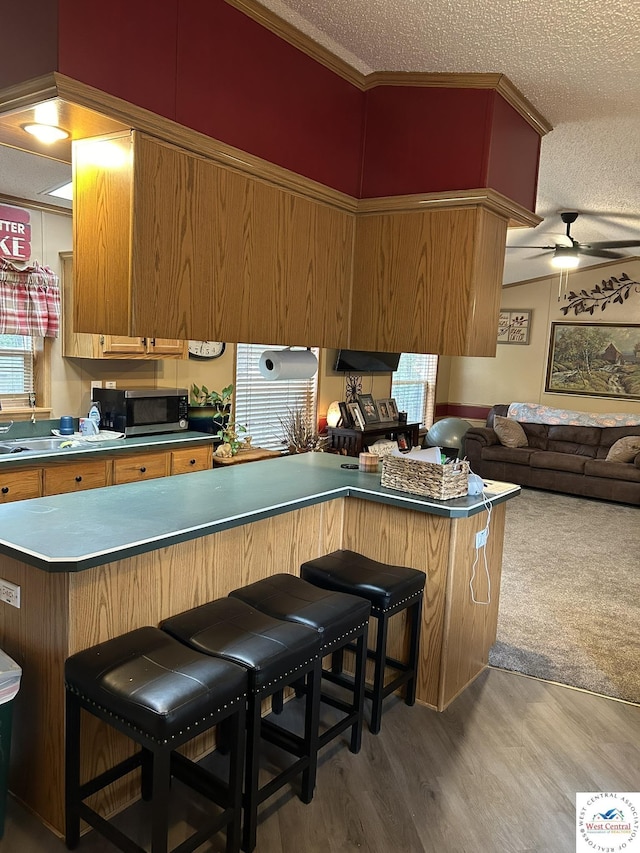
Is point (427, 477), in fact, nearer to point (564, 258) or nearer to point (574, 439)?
point (564, 258)

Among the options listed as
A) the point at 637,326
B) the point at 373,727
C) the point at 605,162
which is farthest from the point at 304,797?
the point at 637,326

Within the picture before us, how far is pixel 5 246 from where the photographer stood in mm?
4285

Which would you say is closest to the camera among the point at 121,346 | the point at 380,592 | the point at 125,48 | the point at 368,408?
the point at 125,48

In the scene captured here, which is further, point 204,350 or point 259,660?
point 204,350

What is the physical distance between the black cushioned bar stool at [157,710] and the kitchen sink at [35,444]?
237cm

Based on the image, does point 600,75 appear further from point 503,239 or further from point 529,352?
point 529,352

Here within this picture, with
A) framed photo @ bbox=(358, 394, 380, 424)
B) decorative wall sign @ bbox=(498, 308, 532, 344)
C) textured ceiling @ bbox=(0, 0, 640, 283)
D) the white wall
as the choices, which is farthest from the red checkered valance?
decorative wall sign @ bbox=(498, 308, 532, 344)

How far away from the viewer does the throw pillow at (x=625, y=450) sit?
7.28 m

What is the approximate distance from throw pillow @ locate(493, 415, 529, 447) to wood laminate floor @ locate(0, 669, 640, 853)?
5156 millimetres

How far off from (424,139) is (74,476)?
110 inches

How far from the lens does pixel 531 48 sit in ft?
7.49

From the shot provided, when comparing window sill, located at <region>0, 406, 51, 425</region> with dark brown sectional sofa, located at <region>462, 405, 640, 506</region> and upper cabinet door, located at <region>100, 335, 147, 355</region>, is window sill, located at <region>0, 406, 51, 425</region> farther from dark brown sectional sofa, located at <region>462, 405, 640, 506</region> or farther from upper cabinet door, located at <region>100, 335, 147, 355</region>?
dark brown sectional sofa, located at <region>462, 405, 640, 506</region>

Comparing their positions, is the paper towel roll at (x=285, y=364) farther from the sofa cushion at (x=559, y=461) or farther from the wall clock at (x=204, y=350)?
the sofa cushion at (x=559, y=461)

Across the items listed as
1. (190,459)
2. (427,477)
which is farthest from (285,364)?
(190,459)
